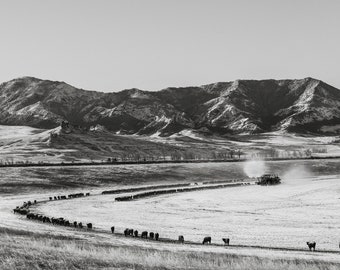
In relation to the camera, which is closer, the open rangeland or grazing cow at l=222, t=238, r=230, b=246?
the open rangeland

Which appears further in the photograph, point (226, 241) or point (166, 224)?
point (166, 224)

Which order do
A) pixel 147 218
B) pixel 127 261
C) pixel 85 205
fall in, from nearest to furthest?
pixel 127 261
pixel 147 218
pixel 85 205

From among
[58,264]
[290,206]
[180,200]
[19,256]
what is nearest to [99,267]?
[58,264]

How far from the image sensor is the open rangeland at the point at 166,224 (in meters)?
22.0

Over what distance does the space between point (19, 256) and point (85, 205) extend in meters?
56.6

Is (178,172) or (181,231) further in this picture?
(178,172)

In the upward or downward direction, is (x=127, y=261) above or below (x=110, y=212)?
above

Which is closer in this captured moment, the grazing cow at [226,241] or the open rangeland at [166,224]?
the open rangeland at [166,224]

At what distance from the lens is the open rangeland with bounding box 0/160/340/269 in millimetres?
22000

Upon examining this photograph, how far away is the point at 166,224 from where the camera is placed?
172 ft

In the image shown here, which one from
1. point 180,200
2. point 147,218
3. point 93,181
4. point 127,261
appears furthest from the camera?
point 93,181

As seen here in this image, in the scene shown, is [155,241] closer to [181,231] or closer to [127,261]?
[181,231]

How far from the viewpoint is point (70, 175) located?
121 meters

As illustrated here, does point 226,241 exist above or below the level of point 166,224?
above
